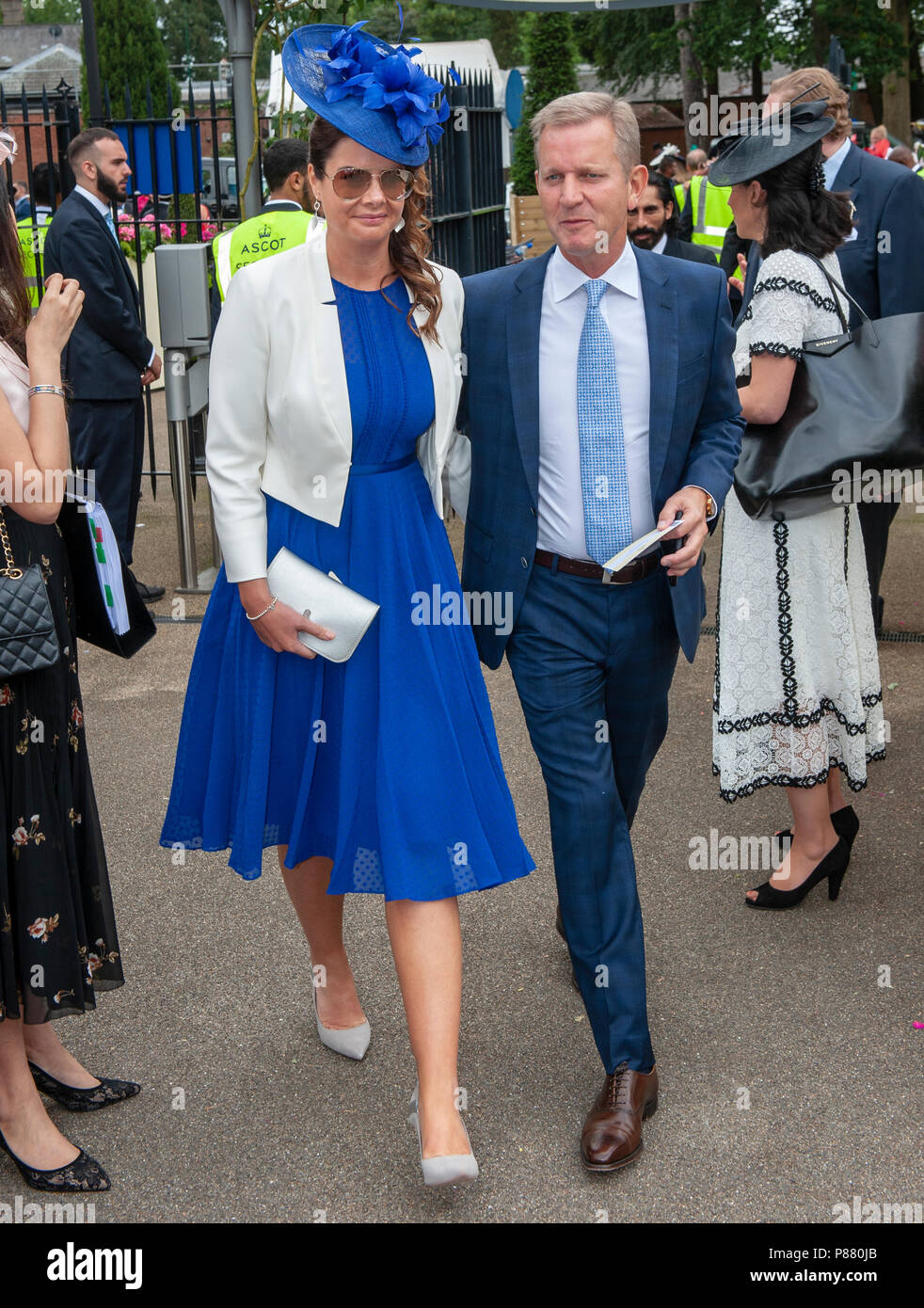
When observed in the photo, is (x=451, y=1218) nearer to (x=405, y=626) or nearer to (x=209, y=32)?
(x=405, y=626)

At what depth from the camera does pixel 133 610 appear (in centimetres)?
322

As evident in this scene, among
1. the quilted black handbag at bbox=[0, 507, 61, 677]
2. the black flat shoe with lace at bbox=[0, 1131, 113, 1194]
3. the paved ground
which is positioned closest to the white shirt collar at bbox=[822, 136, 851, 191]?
the paved ground

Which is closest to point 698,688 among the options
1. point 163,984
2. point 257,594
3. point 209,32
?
point 163,984

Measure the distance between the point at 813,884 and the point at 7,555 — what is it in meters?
2.44

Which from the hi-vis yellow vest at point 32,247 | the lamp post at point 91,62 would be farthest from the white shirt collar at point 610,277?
the lamp post at point 91,62

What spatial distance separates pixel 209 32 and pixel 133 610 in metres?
83.8

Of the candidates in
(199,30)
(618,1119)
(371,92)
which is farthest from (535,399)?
(199,30)

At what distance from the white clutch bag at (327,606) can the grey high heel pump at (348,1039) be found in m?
0.99

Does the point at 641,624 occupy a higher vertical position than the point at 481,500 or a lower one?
lower

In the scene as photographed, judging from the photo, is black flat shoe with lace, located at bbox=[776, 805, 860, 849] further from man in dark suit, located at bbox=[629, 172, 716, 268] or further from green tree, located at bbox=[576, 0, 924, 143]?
green tree, located at bbox=[576, 0, 924, 143]

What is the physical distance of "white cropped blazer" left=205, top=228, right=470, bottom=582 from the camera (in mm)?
2848

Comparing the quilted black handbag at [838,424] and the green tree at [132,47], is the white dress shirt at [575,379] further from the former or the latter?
the green tree at [132,47]

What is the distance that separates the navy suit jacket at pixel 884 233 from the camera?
5281mm

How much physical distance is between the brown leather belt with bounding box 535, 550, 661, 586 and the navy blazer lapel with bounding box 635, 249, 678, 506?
170 mm
